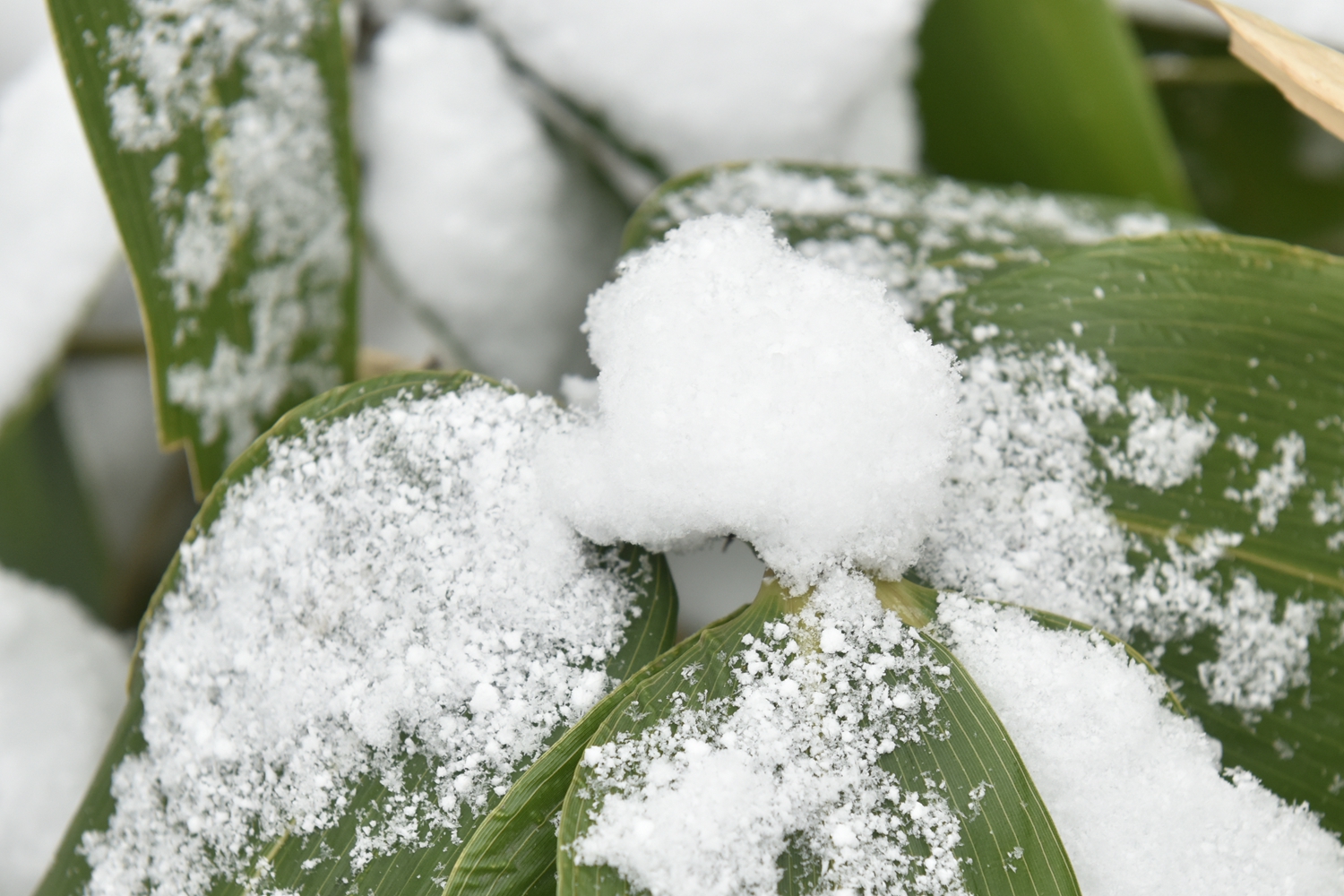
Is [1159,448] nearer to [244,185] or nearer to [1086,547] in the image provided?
[1086,547]

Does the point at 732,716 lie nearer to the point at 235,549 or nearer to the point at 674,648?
the point at 674,648

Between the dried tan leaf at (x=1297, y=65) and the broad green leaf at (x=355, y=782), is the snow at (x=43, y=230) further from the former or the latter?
the dried tan leaf at (x=1297, y=65)

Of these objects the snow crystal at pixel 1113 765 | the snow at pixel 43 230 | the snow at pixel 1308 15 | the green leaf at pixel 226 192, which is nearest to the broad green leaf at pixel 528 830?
the snow crystal at pixel 1113 765

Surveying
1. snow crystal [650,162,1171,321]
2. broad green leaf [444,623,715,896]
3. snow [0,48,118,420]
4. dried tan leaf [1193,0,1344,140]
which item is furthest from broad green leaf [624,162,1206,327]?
snow [0,48,118,420]

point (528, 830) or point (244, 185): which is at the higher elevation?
point (244, 185)

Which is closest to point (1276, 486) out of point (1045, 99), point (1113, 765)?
point (1113, 765)

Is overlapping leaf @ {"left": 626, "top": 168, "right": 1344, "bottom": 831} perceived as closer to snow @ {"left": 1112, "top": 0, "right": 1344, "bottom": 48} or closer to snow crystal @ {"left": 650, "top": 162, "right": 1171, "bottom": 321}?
snow crystal @ {"left": 650, "top": 162, "right": 1171, "bottom": 321}

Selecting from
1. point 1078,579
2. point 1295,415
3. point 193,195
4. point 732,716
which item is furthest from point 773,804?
point 193,195
